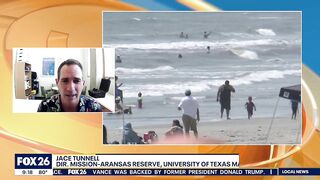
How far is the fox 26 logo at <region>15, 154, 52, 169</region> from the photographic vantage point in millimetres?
2516

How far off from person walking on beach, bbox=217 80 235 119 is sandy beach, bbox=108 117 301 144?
10cm

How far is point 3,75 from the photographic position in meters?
2.51

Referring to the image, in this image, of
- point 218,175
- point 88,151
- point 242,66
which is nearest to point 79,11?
point 88,151

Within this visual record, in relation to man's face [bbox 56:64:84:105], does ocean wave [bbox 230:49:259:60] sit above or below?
above

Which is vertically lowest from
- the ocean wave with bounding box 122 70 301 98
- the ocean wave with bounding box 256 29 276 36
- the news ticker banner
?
the news ticker banner

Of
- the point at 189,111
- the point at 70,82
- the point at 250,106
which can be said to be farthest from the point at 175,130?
A: the point at 70,82

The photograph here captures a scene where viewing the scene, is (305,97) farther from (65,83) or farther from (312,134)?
(65,83)

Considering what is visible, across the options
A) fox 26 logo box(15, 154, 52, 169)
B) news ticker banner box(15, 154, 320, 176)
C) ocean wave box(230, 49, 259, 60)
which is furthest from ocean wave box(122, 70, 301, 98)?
fox 26 logo box(15, 154, 52, 169)

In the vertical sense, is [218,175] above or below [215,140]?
below

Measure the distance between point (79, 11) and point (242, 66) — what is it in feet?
3.81

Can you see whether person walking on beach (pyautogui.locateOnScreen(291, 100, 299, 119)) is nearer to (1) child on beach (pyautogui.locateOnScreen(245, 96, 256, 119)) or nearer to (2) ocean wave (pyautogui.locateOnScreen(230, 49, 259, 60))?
(1) child on beach (pyautogui.locateOnScreen(245, 96, 256, 119))

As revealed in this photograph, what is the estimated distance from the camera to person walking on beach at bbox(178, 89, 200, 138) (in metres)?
2.46

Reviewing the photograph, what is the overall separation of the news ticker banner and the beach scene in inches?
4.9

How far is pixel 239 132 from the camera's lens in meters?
2.48
